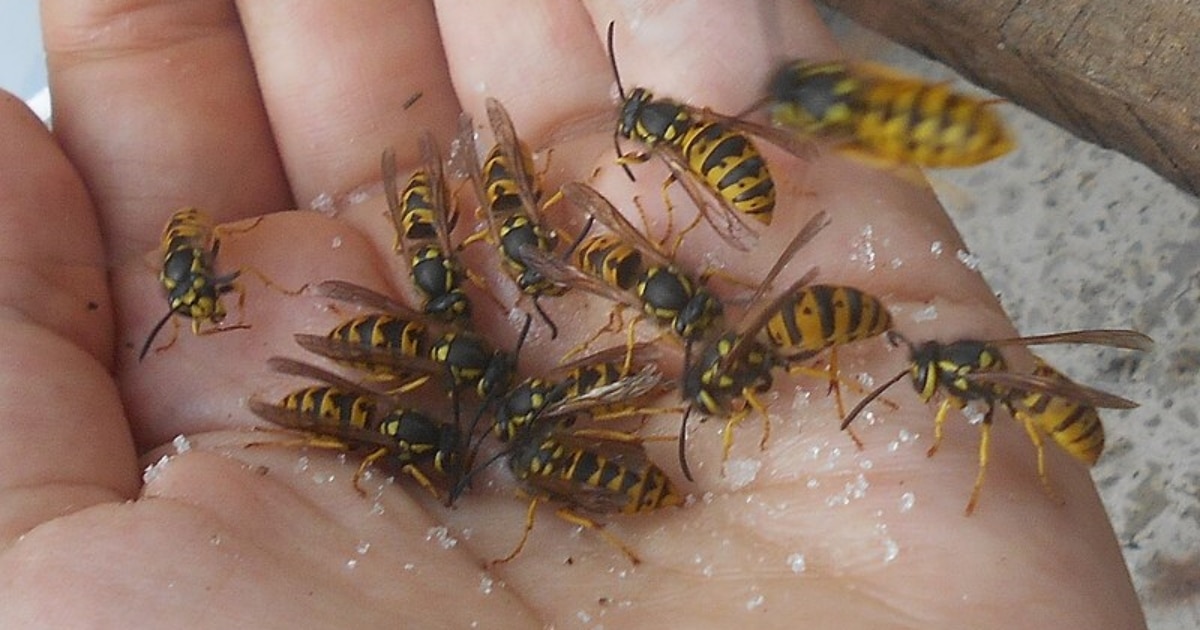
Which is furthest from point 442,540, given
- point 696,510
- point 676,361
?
point 676,361

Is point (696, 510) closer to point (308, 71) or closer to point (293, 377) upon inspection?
point (293, 377)

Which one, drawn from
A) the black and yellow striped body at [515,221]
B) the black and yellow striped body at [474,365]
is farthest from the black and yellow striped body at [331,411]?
the black and yellow striped body at [515,221]

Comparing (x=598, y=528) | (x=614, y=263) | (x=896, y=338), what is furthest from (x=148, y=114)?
(x=896, y=338)

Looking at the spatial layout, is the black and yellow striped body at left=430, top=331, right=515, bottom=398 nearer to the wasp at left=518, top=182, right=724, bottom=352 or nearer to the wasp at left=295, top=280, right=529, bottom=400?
the wasp at left=295, top=280, right=529, bottom=400

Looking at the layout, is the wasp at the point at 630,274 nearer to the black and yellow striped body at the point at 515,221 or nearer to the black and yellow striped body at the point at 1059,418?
the black and yellow striped body at the point at 515,221

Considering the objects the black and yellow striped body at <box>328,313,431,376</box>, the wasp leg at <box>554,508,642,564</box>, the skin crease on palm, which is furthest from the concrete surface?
the wasp leg at <box>554,508,642,564</box>

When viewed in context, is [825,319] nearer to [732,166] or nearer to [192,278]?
[732,166]
